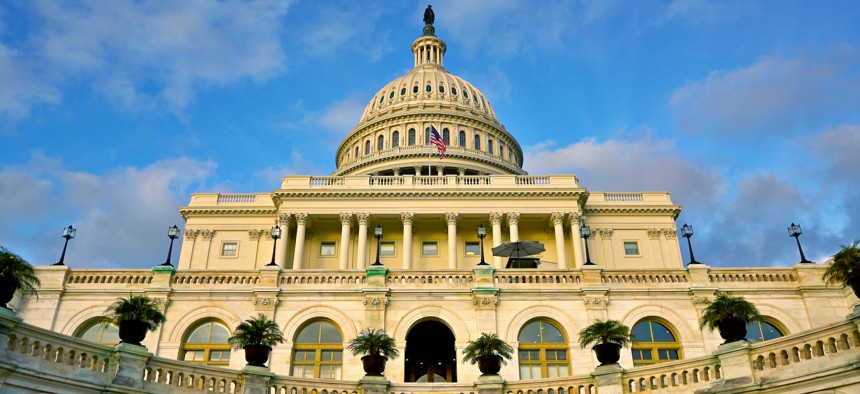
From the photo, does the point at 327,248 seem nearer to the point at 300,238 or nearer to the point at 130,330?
the point at 300,238

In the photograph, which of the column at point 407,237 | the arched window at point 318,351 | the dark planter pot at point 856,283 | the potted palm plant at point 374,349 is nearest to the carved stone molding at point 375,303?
the arched window at point 318,351

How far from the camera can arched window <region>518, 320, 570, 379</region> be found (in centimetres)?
2827

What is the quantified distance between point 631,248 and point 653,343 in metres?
41.5

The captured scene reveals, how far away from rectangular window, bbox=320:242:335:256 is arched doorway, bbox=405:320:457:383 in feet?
128

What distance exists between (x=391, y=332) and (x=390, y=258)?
3943cm

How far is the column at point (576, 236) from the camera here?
209ft

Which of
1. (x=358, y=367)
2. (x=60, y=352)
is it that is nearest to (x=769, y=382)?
(x=358, y=367)

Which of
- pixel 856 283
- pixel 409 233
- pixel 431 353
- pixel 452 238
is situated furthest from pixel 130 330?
pixel 452 238

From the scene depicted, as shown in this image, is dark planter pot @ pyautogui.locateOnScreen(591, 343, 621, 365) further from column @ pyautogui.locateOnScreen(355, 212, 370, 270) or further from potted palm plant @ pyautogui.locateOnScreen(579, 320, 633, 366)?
column @ pyautogui.locateOnScreen(355, 212, 370, 270)

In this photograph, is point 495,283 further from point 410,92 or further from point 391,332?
point 410,92

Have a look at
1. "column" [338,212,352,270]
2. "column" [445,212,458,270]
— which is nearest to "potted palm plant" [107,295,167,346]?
"column" [338,212,352,270]

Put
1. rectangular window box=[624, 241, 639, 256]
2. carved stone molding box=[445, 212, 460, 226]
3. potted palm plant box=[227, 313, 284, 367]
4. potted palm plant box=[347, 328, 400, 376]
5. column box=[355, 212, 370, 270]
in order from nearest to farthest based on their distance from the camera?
potted palm plant box=[227, 313, 284, 367], potted palm plant box=[347, 328, 400, 376], column box=[355, 212, 370, 270], carved stone molding box=[445, 212, 460, 226], rectangular window box=[624, 241, 639, 256]

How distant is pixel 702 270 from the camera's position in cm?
3056

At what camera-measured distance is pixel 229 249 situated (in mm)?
69500
